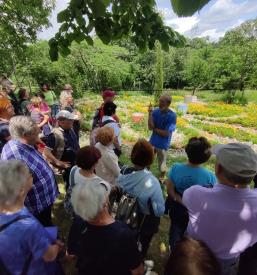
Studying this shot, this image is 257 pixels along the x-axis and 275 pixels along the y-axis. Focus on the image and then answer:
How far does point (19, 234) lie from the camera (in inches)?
81.0

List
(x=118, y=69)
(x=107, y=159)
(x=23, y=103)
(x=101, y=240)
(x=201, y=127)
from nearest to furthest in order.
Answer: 1. (x=101, y=240)
2. (x=107, y=159)
3. (x=23, y=103)
4. (x=201, y=127)
5. (x=118, y=69)

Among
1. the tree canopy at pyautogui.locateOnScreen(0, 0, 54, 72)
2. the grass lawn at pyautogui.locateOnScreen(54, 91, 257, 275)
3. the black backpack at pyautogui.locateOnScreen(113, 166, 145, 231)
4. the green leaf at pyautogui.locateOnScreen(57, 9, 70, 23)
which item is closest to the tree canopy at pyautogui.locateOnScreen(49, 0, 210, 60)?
the green leaf at pyautogui.locateOnScreen(57, 9, 70, 23)

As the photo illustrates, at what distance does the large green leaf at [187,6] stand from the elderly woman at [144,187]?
218 cm

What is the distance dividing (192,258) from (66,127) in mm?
3331

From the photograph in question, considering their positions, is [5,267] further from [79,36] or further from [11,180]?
[79,36]

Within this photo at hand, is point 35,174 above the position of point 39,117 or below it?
above

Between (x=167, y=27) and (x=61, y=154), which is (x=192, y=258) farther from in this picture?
(x=61, y=154)

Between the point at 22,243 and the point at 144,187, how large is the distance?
54.9 inches

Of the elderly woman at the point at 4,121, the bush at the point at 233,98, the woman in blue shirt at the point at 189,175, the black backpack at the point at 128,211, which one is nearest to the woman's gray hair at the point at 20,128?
the elderly woman at the point at 4,121

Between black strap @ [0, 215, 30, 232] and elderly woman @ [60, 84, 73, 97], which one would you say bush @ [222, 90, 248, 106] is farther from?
black strap @ [0, 215, 30, 232]

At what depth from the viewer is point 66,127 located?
4.59m

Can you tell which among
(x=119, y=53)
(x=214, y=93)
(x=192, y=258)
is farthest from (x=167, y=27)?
(x=214, y=93)

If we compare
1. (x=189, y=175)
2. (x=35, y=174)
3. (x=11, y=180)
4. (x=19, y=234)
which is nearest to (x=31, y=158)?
(x=35, y=174)

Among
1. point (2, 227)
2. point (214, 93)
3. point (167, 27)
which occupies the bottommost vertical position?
point (214, 93)
